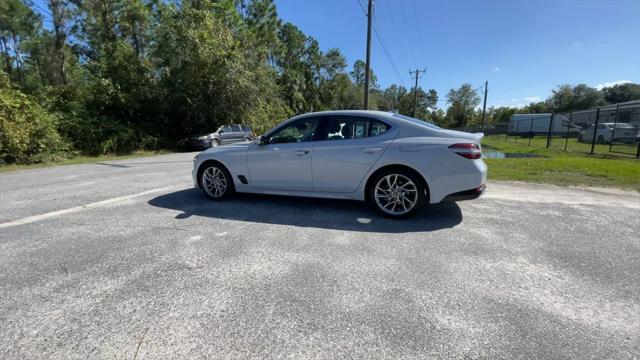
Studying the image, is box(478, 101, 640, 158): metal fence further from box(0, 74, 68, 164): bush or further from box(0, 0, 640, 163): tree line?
box(0, 74, 68, 164): bush

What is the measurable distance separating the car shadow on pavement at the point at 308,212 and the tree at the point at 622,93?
3504 inches

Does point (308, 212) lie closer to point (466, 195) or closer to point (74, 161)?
point (466, 195)

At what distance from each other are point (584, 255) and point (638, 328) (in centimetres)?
133

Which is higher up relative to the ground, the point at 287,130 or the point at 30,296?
the point at 287,130

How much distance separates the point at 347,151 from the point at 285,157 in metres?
1.03

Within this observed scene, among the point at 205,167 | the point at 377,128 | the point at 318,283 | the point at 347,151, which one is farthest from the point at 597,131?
the point at 318,283

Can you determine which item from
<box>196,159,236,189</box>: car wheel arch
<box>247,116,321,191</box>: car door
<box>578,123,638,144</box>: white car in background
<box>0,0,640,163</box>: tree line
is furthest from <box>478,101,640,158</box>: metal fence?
<box>0,0,640,163</box>: tree line

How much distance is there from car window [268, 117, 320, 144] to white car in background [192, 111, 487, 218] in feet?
0.05

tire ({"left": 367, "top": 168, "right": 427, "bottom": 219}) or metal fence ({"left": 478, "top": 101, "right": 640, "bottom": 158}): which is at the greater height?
metal fence ({"left": 478, "top": 101, "right": 640, "bottom": 158})

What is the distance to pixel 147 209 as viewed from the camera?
4.94m

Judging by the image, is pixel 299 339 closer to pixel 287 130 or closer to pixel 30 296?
pixel 30 296

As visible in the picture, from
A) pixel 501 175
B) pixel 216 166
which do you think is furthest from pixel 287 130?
pixel 501 175

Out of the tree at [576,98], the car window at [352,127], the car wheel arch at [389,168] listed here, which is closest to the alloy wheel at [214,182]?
the car window at [352,127]

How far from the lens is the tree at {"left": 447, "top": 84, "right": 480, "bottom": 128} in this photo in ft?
256
